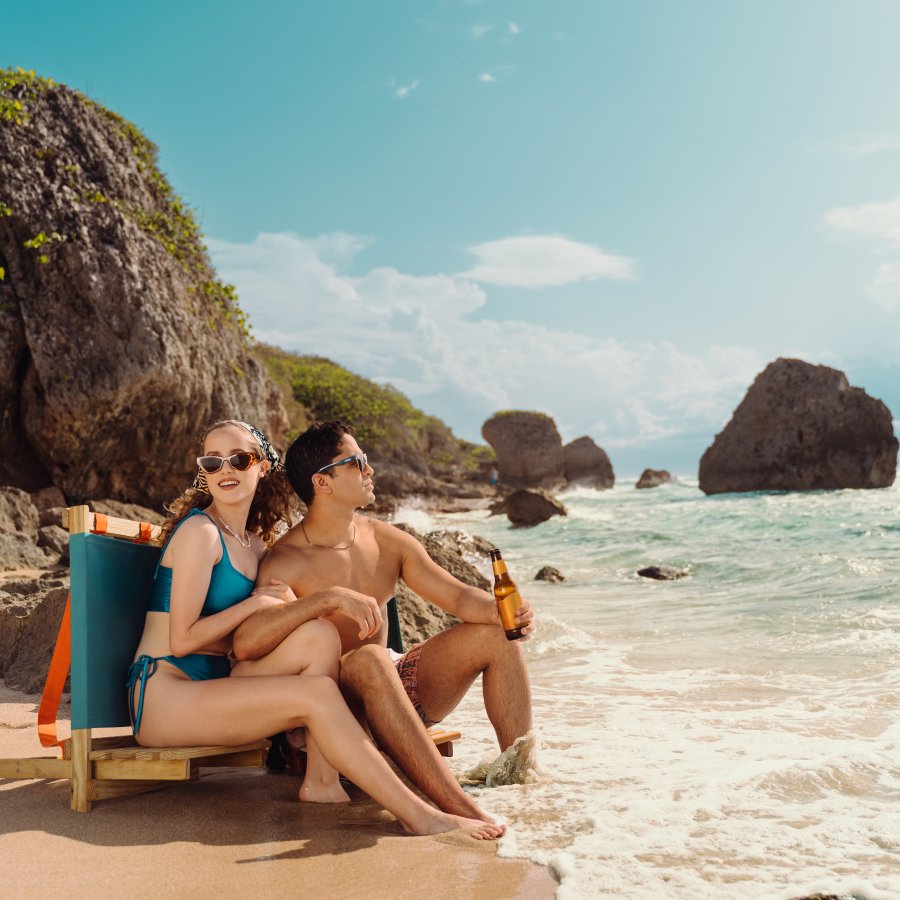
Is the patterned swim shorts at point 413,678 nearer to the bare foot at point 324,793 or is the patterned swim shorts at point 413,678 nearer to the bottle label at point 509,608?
the bottle label at point 509,608

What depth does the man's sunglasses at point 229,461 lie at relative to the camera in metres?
3.48

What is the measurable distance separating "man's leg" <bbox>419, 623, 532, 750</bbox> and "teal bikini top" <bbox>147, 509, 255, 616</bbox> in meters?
0.96

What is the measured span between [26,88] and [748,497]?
27.2 metres

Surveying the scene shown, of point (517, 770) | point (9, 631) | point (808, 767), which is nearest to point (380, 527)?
point (517, 770)

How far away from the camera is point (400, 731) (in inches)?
129

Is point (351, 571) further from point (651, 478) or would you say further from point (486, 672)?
point (651, 478)

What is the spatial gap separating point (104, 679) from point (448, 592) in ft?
4.76

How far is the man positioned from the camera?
3723 mm

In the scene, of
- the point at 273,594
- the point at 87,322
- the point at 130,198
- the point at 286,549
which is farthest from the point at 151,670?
the point at 130,198

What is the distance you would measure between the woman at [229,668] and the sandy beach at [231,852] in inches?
5.9

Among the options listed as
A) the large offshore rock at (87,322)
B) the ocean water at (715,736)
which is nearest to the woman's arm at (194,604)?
the ocean water at (715,736)

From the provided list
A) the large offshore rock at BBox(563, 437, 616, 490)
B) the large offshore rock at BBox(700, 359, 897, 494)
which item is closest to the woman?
the large offshore rock at BBox(700, 359, 897, 494)

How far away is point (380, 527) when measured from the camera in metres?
4.12

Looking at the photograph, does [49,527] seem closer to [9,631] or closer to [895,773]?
[9,631]
